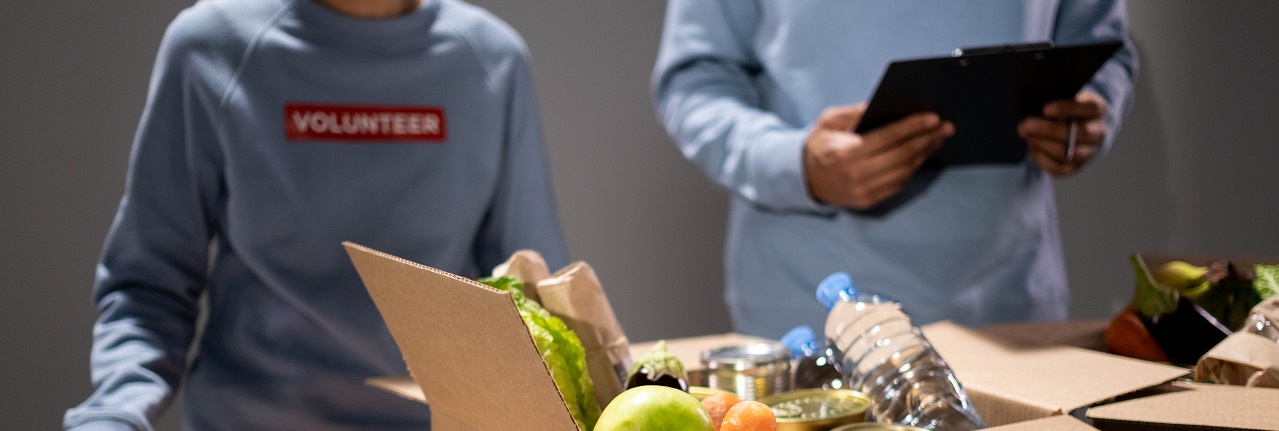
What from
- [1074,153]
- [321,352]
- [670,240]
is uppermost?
[1074,153]

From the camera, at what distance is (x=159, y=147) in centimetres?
122

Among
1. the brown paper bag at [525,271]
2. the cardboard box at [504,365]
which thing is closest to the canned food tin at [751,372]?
the cardboard box at [504,365]

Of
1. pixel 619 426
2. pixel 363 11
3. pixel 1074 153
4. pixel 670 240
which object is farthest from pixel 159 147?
pixel 670 240

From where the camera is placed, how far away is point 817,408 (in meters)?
0.84

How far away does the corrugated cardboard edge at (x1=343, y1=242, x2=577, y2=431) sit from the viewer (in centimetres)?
61

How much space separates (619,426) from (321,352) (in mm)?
789

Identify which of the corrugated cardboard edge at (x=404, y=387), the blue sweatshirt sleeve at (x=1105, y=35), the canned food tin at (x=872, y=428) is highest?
the blue sweatshirt sleeve at (x=1105, y=35)

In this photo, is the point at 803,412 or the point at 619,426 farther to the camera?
the point at 803,412

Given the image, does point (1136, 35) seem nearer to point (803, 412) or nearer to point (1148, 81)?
point (1148, 81)

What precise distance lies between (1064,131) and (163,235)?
51.5 inches

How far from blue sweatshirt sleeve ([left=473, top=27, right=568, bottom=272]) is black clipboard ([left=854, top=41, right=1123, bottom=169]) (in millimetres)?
505

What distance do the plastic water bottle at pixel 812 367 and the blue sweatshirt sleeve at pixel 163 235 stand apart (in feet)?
2.29

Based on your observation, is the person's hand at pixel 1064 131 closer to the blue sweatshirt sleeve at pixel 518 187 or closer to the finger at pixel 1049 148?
the finger at pixel 1049 148

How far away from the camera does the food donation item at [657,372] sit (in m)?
0.78
